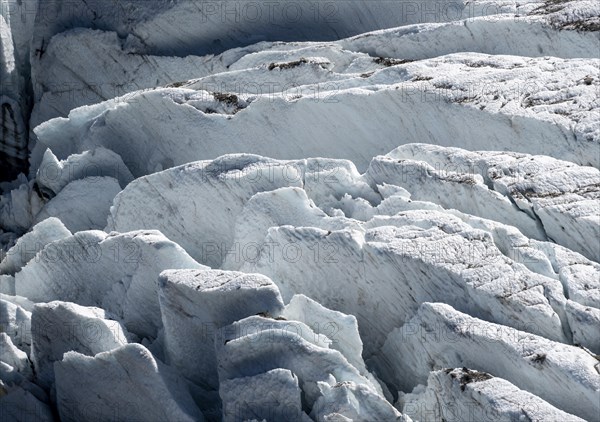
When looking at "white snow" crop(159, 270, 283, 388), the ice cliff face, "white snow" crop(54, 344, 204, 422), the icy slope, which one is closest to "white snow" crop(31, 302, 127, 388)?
the ice cliff face

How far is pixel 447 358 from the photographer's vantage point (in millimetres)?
20531

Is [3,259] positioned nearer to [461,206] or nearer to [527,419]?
[461,206]

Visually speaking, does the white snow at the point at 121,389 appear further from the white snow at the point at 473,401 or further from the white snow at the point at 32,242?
the white snow at the point at 32,242

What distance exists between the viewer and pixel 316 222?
926 inches

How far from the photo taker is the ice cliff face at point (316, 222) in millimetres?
20359

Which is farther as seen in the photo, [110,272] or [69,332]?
[110,272]

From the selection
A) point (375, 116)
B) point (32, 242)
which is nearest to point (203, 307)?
point (32, 242)

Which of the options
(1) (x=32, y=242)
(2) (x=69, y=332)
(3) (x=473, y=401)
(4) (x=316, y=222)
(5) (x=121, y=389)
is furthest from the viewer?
(1) (x=32, y=242)

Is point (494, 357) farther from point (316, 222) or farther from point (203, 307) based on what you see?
point (203, 307)

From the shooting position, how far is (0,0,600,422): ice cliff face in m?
20.4

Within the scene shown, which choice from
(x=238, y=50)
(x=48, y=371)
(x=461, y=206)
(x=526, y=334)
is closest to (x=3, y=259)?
(x=48, y=371)

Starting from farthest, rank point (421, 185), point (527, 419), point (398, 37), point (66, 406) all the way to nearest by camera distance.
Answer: point (398, 37) < point (421, 185) < point (66, 406) < point (527, 419)

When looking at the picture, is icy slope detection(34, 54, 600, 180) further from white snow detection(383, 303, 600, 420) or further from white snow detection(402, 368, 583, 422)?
white snow detection(402, 368, 583, 422)

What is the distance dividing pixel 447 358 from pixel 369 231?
3.36 m
